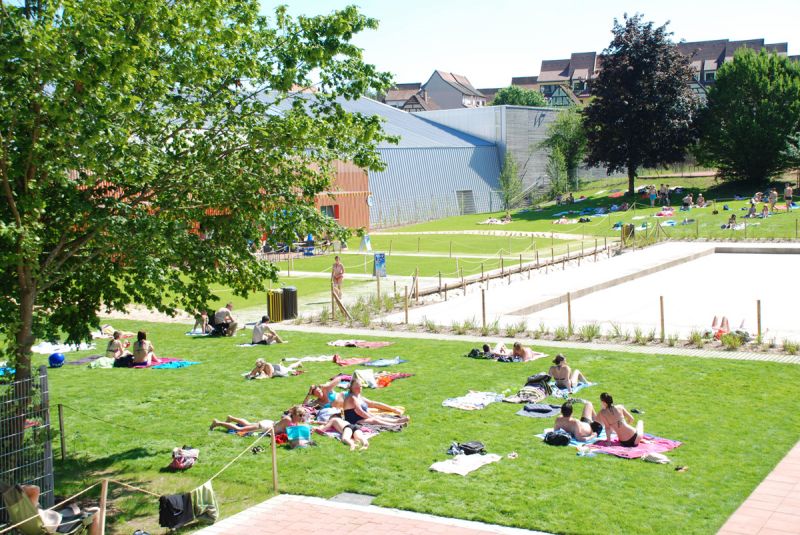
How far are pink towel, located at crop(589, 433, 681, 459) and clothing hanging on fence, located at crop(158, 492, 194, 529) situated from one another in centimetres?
602

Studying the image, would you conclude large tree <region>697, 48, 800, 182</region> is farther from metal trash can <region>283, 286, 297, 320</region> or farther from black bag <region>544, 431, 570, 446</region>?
black bag <region>544, 431, 570, 446</region>

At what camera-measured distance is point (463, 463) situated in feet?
41.9

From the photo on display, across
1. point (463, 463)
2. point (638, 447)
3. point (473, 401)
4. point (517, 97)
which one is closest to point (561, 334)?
point (473, 401)

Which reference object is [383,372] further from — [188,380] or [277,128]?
[277,128]

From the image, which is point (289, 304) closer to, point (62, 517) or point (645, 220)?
point (62, 517)

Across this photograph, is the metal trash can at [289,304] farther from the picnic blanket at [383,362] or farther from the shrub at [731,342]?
the shrub at [731,342]

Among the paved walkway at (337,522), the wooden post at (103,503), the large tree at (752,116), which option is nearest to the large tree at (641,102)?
the large tree at (752,116)

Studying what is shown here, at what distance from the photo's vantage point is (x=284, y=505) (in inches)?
Answer: 456

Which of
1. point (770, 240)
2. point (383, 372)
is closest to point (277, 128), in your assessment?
point (383, 372)

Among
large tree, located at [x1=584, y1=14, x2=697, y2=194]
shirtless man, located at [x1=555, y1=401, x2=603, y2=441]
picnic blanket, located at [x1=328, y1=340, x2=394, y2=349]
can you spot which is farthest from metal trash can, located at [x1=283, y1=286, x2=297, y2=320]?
large tree, located at [x1=584, y1=14, x2=697, y2=194]

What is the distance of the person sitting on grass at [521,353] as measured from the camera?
19.8 metres

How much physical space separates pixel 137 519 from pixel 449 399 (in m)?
6.66

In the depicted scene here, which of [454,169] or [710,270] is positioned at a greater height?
[454,169]

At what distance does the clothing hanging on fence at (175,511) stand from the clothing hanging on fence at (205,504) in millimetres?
83
